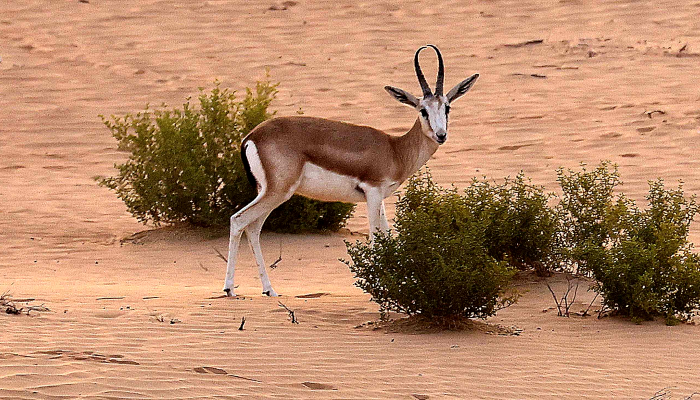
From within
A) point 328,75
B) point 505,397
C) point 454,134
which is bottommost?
point 505,397

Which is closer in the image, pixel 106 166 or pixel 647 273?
pixel 647 273

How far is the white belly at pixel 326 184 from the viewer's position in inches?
367

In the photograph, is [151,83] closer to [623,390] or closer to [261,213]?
[261,213]

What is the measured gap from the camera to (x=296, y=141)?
925 centimetres

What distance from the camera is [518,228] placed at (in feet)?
32.0

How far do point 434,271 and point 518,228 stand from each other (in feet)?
7.62

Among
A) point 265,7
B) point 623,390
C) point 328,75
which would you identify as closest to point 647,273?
point 623,390

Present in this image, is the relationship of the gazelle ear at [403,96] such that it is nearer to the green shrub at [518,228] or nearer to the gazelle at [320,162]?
the gazelle at [320,162]

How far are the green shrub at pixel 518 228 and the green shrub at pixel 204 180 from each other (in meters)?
3.08

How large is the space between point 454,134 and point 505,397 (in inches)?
524

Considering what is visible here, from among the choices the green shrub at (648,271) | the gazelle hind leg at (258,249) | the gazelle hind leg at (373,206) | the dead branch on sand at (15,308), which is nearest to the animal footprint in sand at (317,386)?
the dead branch on sand at (15,308)

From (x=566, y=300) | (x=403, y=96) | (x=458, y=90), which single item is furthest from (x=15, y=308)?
(x=566, y=300)

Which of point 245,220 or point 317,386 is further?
point 245,220

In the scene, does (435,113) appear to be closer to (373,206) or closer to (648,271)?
(373,206)
